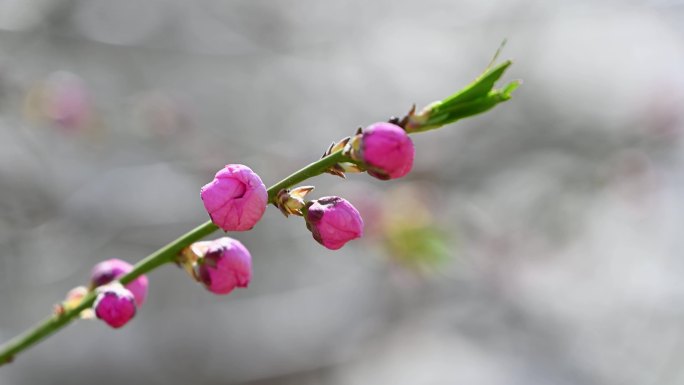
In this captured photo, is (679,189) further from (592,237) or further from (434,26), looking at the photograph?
(434,26)

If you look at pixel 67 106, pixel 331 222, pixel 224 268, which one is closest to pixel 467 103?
pixel 331 222

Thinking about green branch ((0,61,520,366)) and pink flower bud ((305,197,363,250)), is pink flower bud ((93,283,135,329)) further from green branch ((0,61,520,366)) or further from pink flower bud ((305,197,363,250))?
pink flower bud ((305,197,363,250))

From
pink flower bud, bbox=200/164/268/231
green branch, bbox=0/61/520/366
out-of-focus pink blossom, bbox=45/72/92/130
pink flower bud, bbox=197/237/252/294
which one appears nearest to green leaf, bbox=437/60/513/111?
green branch, bbox=0/61/520/366

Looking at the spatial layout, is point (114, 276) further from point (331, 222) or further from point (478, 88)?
point (478, 88)

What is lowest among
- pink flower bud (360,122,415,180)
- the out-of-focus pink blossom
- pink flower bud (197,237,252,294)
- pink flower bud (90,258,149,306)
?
pink flower bud (360,122,415,180)

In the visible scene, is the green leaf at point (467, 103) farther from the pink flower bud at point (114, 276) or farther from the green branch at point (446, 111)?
the pink flower bud at point (114, 276)

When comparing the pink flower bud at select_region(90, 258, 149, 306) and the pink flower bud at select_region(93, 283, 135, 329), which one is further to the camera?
the pink flower bud at select_region(90, 258, 149, 306)

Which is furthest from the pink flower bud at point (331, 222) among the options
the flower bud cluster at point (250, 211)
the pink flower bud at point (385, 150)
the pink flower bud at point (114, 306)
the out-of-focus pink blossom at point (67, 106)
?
the out-of-focus pink blossom at point (67, 106)
